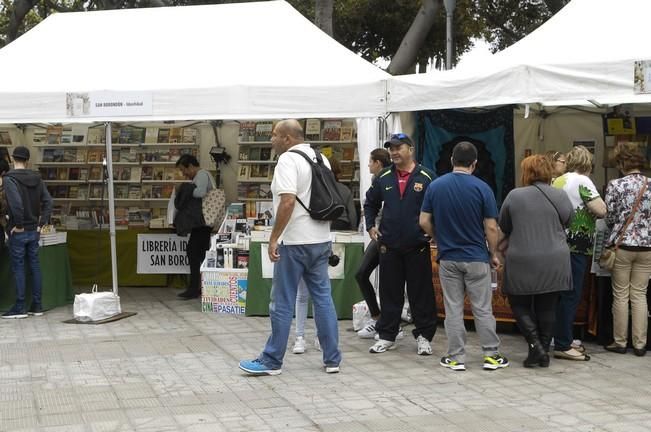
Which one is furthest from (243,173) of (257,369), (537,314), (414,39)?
(537,314)

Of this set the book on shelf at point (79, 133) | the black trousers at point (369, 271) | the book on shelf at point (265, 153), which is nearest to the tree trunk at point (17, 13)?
the book on shelf at point (79, 133)

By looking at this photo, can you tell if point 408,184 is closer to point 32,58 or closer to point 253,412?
point 253,412

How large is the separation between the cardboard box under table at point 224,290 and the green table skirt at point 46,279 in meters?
1.82

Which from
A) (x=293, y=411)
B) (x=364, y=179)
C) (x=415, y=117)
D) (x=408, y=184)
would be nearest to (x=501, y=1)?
(x=415, y=117)

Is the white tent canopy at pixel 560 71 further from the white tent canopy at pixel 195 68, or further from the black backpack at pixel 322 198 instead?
the black backpack at pixel 322 198

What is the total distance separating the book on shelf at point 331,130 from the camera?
469 inches

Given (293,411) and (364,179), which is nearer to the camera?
(293,411)

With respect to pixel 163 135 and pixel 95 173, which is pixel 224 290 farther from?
pixel 95 173

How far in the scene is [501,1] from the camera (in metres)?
20.7

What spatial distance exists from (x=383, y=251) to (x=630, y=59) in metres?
2.54

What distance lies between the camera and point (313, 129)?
39.4ft

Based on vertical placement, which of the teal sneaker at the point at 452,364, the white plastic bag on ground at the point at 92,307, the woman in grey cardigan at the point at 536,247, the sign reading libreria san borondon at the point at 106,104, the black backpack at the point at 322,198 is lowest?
the teal sneaker at the point at 452,364

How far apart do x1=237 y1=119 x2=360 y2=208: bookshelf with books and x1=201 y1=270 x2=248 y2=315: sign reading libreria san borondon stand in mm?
2668

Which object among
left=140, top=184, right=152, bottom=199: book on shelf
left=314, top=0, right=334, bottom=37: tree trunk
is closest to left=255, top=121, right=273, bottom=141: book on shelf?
left=140, top=184, right=152, bottom=199: book on shelf
